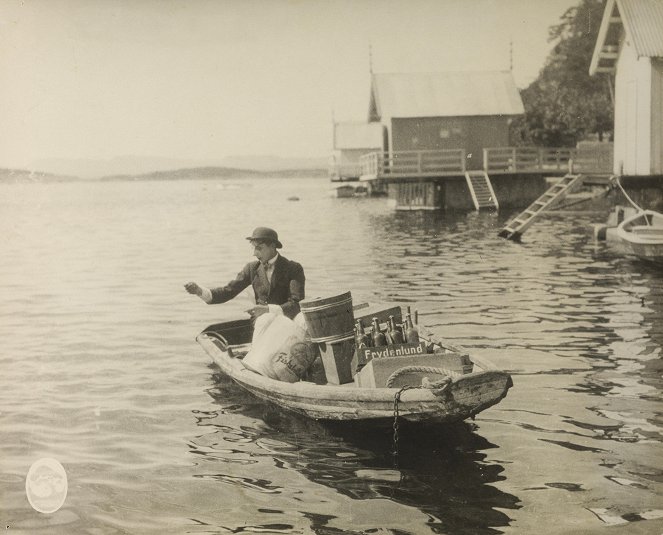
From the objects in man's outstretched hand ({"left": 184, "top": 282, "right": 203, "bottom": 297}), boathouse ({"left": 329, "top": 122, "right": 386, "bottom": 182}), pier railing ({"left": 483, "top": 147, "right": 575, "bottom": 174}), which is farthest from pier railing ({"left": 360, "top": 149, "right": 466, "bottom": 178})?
man's outstretched hand ({"left": 184, "top": 282, "right": 203, "bottom": 297})

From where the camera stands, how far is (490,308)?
1403 cm

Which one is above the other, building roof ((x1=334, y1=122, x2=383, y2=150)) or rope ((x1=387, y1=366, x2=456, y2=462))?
building roof ((x1=334, y1=122, x2=383, y2=150))

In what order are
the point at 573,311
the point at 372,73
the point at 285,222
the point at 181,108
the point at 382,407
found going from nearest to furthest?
1. the point at 382,407
2. the point at 573,311
3. the point at 181,108
4. the point at 285,222
5. the point at 372,73

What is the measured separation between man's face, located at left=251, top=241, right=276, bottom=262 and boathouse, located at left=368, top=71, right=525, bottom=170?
32666 millimetres

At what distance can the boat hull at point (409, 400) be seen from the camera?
6.72 m

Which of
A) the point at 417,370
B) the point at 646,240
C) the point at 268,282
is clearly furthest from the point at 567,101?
the point at 417,370

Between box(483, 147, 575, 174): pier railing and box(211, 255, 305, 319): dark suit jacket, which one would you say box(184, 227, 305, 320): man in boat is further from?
box(483, 147, 575, 174): pier railing

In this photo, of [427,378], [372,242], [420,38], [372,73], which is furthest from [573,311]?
[372,73]

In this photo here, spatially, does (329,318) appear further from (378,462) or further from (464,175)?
(464,175)

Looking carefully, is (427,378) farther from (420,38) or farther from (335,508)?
(420,38)

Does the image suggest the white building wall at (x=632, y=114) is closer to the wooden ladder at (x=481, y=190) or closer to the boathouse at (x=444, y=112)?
the wooden ladder at (x=481, y=190)

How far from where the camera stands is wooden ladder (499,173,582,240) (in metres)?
25.3

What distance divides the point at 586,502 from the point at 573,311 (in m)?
8.00

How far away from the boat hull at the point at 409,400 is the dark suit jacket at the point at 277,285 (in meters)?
1.77
